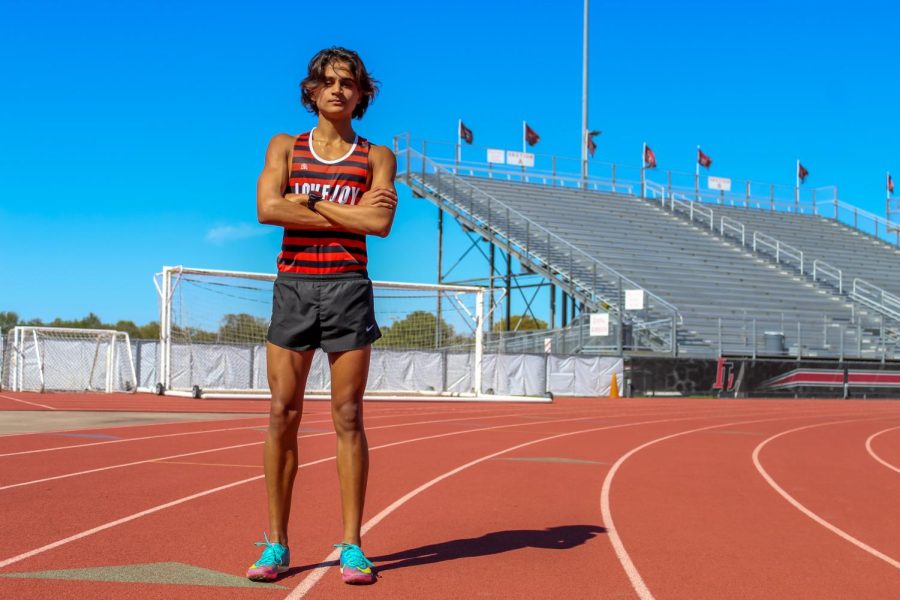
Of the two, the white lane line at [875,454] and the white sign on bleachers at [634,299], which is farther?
the white sign on bleachers at [634,299]

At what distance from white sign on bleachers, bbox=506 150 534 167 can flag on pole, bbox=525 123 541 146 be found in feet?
12.0

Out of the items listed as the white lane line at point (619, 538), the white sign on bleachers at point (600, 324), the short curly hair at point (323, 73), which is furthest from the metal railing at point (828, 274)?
the short curly hair at point (323, 73)

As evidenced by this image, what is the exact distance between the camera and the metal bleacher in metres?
30.1

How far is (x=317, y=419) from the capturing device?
14.9 m

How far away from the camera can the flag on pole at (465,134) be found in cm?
4291

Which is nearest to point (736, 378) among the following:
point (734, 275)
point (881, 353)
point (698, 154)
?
point (881, 353)

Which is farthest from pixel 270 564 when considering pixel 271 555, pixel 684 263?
pixel 684 263

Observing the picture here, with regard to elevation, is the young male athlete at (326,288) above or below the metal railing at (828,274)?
below

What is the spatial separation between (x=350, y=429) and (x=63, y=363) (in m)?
23.2

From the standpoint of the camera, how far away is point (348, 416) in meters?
4.15

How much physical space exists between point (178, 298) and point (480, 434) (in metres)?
12.3

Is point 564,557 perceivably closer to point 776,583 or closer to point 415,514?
point 776,583

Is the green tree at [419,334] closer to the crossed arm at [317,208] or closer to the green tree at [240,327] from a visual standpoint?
the green tree at [240,327]

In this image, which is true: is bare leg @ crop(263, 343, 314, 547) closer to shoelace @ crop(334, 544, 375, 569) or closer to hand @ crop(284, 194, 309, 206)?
shoelace @ crop(334, 544, 375, 569)
